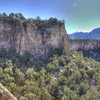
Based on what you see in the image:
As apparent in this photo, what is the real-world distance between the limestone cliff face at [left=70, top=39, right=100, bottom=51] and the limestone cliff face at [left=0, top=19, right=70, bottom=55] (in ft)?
51.5

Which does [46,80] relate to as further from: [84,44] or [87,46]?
[87,46]

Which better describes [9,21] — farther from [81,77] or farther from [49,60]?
[81,77]

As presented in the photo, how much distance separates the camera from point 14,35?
63.6ft

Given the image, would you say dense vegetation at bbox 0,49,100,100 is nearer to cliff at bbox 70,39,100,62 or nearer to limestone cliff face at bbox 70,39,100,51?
limestone cliff face at bbox 70,39,100,51

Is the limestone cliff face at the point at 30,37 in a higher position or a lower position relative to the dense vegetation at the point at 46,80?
higher

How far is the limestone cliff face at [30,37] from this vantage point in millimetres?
19031

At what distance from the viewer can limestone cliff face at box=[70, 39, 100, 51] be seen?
127 ft

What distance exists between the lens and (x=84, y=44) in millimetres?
41625

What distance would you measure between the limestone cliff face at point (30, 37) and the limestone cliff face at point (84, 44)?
15712 mm

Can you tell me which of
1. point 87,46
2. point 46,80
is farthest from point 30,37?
point 87,46

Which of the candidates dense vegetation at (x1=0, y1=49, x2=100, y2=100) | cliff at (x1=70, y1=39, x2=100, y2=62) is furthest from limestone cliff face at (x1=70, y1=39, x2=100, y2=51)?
dense vegetation at (x1=0, y1=49, x2=100, y2=100)

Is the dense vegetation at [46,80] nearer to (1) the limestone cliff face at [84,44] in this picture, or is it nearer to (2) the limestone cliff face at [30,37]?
→ (2) the limestone cliff face at [30,37]

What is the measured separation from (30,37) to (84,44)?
105ft

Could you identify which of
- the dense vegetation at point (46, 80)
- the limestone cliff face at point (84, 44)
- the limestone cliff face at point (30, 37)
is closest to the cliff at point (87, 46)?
the limestone cliff face at point (84, 44)
